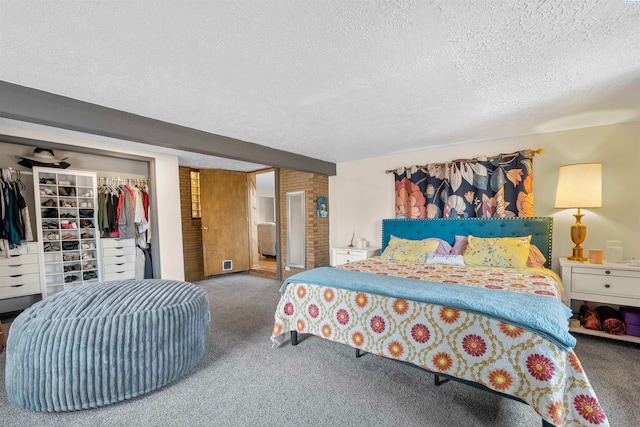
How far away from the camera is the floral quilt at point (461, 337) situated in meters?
1.33

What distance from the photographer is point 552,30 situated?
1.38 meters

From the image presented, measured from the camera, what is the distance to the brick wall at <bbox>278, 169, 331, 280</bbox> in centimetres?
471

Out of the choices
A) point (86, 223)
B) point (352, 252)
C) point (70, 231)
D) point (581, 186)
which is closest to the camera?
point (581, 186)

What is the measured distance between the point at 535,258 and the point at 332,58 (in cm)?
309

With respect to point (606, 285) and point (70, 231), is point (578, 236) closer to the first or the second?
point (606, 285)

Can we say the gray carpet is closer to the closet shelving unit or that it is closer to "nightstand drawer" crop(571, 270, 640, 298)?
"nightstand drawer" crop(571, 270, 640, 298)

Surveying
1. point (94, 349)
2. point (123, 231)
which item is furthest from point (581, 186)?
point (123, 231)

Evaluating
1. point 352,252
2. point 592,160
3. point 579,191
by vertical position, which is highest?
point 592,160

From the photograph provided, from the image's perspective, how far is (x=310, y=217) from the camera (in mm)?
4703

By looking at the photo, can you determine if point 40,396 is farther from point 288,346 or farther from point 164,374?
point 288,346

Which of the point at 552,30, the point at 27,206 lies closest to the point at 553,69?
the point at 552,30

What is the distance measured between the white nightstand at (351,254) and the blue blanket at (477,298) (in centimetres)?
169

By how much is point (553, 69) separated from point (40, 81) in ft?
11.5

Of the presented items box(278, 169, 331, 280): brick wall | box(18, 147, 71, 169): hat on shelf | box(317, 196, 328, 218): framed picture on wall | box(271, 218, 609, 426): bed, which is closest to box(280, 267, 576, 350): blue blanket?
box(271, 218, 609, 426): bed
